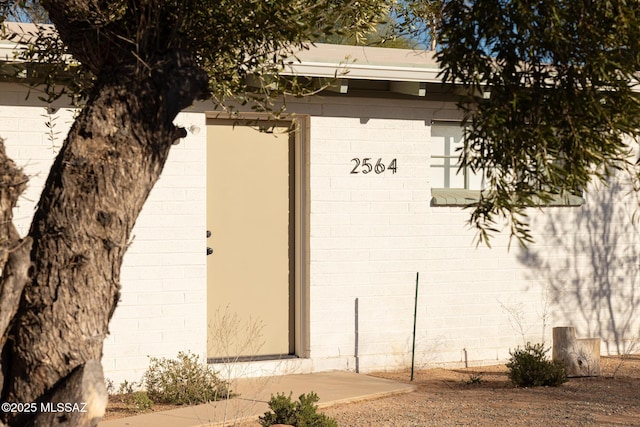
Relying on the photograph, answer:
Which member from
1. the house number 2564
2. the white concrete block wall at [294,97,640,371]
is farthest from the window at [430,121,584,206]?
the house number 2564

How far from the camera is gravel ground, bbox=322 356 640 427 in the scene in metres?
8.14

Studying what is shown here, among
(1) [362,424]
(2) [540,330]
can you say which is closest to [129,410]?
(1) [362,424]

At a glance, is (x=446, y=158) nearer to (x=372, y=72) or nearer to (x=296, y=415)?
(x=372, y=72)

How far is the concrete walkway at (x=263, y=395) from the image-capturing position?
7.94 m

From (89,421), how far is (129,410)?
417cm

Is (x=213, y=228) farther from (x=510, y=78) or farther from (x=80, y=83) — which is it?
(x=510, y=78)

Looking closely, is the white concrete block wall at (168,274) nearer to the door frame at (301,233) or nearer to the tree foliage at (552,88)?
the door frame at (301,233)

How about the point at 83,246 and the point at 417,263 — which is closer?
the point at 83,246

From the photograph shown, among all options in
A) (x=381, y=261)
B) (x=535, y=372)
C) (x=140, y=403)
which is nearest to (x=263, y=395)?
(x=140, y=403)

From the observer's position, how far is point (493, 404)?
888 centimetres

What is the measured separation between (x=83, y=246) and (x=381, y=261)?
256 inches

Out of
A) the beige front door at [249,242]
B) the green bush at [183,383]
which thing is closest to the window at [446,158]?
the beige front door at [249,242]

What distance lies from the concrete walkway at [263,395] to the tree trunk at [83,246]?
2799 millimetres

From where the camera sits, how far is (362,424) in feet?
26.2
